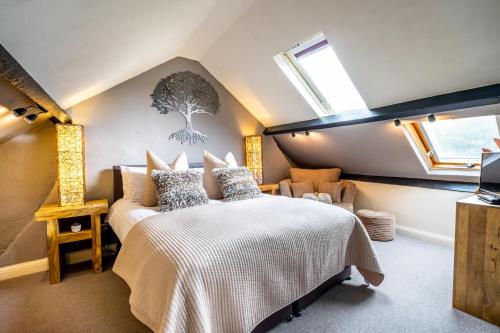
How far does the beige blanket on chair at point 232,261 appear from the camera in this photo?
50.0 inches

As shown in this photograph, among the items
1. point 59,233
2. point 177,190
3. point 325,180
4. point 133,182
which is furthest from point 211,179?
point 325,180

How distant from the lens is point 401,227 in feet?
11.4

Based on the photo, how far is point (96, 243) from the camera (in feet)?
8.36

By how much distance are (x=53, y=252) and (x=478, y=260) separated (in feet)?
11.7

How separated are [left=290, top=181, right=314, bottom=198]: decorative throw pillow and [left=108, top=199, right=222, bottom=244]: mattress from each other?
7.47ft

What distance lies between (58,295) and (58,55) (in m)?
2.03

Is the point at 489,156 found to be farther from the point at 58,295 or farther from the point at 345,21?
the point at 58,295

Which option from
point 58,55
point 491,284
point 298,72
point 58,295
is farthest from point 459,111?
point 58,295

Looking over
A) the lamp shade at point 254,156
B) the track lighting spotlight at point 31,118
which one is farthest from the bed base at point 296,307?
the track lighting spotlight at point 31,118

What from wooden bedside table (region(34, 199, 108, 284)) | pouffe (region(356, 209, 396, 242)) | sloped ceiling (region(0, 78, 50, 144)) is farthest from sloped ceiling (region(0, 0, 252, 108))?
pouffe (region(356, 209, 396, 242))

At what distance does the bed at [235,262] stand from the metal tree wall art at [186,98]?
62.2 inches

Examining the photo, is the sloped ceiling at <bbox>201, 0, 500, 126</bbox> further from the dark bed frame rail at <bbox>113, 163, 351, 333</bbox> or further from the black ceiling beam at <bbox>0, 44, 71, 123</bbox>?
the black ceiling beam at <bbox>0, 44, 71, 123</bbox>

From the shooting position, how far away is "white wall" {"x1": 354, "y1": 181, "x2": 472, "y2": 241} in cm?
300

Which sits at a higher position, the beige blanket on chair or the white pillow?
the white pillow
